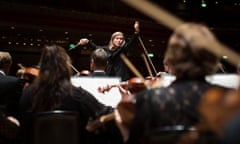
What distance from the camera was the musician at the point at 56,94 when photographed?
2.45 meters

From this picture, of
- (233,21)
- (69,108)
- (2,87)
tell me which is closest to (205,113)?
(69,108)

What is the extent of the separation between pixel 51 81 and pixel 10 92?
867 millimetres

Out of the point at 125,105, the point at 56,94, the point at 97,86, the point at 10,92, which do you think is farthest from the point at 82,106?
the point at 10,92

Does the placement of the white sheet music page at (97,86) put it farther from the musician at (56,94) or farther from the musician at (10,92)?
the musician at (10,92)

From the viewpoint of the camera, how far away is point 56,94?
246cm

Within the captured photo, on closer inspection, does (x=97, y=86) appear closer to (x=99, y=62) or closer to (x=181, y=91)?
(x=99, y=62)

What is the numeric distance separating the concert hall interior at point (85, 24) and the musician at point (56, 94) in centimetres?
→ 430

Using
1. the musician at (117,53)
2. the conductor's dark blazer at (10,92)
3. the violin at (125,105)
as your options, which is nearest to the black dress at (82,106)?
the violin at (125,105)

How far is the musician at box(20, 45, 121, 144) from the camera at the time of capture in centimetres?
245

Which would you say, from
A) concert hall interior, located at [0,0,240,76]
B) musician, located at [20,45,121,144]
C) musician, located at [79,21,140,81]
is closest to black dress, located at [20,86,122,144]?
musician, located at [20,45,121,144]

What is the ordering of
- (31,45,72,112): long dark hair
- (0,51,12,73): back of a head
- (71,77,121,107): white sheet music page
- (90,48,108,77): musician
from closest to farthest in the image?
(31,45,72,112): long dark hair < (71,77,121,107): white sheet music page < (0,51,12,73): back of a head < (90,48,108,77): musician

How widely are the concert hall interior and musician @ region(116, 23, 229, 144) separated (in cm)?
538

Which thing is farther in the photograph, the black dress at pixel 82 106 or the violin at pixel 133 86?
the violin at pixel 133 86

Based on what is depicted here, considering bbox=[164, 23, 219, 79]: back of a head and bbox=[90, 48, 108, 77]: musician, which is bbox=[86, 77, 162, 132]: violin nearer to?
bbox=[164, 23, 219, 79]: back of a head
